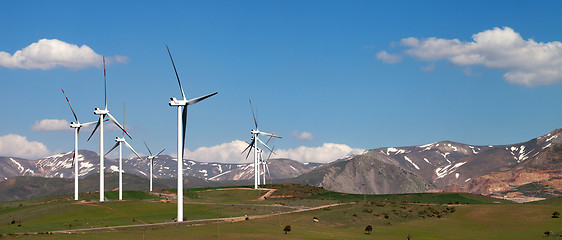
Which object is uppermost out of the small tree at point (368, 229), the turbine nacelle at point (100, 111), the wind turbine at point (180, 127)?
the turbine nacelle at point (100, 111)

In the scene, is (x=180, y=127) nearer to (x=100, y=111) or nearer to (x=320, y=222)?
(x=320, y=222)

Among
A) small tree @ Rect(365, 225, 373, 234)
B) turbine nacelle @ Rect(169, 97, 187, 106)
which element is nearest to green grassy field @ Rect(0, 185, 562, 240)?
small tree @ Rect(365, 225, 373, 234)

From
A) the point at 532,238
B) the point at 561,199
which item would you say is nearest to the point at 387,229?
the point at 532,238

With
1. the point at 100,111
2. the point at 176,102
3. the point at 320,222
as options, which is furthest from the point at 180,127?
the point at 100,111

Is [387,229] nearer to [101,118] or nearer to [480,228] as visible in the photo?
[480,228]

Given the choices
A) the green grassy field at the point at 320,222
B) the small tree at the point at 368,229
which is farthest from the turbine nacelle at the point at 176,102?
the small tree at the point at 368,229

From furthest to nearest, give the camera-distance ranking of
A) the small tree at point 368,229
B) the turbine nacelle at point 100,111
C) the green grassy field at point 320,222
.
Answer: the turbine nacelle at point 100,111 → the small tree at point 368,229 → the green grassy field at point 320,222

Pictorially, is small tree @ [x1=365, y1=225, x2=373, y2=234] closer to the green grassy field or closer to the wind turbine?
the green grassy field

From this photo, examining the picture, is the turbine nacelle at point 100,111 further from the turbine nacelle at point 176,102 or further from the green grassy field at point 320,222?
the turbine nacelle at point 176,102

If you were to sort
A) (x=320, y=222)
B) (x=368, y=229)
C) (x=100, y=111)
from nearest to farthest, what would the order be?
(x=368, y=229), (x=320, y=222), (x=100, y=111)

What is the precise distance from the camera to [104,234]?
79.1 m

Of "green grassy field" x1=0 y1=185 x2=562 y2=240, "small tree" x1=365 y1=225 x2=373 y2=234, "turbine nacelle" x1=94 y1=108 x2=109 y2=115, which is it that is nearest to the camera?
"green grassy field" x1=0 y1=185 x2=562 y2=240

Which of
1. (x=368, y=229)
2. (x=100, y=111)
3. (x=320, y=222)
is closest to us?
A: (x=368, y=229)

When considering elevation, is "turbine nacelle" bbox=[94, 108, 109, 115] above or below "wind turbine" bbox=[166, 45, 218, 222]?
above
